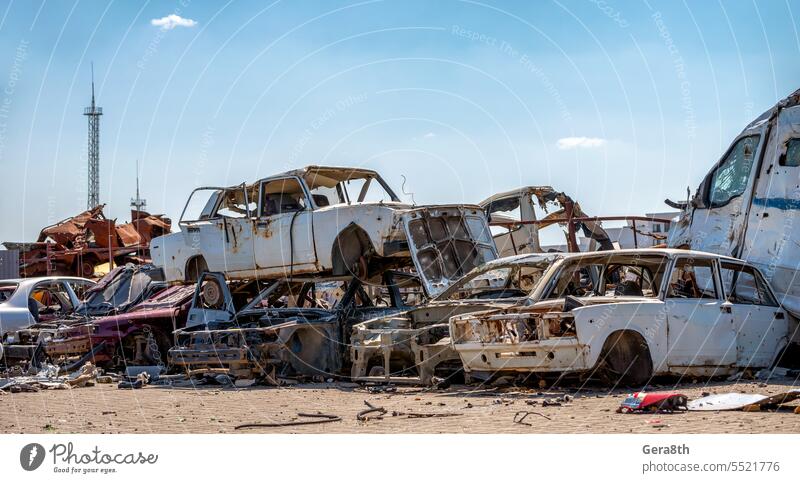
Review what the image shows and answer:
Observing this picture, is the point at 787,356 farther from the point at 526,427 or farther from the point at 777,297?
the point at 526,427

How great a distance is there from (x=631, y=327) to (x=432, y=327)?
93.8 inches

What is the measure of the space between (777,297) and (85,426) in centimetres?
795

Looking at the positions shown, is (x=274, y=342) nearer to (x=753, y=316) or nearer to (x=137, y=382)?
(x=137, y=382)

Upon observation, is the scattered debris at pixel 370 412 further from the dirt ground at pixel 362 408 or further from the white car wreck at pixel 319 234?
the white car wreck at pixel 319 234

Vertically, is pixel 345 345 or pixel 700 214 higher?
pixel 700 214

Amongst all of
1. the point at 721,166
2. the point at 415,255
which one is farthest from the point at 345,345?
the point at 721,166

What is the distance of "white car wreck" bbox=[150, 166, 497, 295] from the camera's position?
13.2 meters

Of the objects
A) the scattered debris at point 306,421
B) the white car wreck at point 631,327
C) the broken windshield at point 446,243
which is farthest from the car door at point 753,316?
the scattered debris at point 306,421

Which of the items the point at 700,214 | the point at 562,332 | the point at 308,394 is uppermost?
the point at 700,214

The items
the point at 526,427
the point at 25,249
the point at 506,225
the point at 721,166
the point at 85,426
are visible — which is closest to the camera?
the point at 526,427

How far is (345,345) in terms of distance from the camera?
489 inches

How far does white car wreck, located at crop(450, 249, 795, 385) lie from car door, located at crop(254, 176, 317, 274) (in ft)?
14.8

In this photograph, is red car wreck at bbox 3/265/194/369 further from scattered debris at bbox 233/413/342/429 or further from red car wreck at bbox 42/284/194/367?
scattered debris at bbox 233/413/342/429
